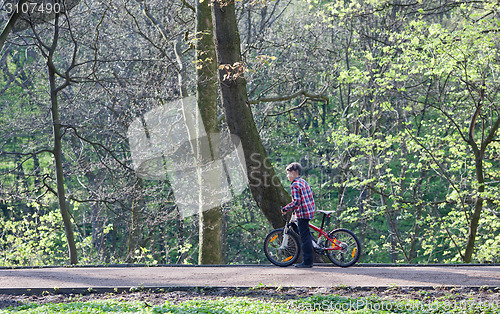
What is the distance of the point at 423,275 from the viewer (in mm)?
7078

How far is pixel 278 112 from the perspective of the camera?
16.7 meters

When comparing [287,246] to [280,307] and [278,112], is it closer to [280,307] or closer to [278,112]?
[280,307]

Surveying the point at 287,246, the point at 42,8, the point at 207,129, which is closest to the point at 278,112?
the point at 207,129

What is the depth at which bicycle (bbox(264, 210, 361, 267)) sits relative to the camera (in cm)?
784

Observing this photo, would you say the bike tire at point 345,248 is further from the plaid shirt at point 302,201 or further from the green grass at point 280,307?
the green grass at point 280,307

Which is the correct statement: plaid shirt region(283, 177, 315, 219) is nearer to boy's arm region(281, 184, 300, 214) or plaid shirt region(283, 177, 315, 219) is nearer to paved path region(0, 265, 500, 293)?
boy's arm region(281, 184, 300, 214)

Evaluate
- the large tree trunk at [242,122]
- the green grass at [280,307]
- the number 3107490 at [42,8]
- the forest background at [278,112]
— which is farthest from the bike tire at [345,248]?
the number 3107490 at [42,8]

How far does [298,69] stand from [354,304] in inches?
501

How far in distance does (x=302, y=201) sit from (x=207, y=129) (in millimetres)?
5046

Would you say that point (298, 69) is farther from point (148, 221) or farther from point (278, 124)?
point (148, 221)

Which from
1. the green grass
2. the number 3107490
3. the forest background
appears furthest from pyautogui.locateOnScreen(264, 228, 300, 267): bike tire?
the number 3107490

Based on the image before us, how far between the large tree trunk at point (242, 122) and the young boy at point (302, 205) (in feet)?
4.51

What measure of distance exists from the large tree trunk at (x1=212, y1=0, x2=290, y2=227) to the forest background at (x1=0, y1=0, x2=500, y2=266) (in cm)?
27

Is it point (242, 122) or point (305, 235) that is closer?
point (305, 235)
